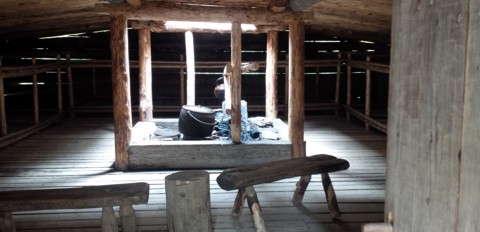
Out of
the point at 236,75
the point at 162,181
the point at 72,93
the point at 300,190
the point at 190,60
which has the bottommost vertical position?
the point at 162,181

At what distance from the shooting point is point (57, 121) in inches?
376

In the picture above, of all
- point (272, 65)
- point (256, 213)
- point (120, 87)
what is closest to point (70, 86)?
point (120, 87)

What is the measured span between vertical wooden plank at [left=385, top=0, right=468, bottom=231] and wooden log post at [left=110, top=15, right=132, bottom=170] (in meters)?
4.81

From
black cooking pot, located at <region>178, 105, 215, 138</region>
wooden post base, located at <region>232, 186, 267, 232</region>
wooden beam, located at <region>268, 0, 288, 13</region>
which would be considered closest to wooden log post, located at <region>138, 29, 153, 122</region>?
black cooking pot, located at <region>178, 105, 215, 138</region>

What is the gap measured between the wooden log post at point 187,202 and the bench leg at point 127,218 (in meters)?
0.32

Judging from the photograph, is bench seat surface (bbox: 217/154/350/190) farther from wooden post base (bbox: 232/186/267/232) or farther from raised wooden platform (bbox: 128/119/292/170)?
raised wooden platform (bbox: 128/119/292/170)

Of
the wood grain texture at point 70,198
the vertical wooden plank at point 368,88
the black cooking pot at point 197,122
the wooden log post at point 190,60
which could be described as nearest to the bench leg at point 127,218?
the wood grain texture at point 70,198

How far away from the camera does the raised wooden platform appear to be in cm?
589

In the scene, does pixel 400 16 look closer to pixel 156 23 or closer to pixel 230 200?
pixel 230 200

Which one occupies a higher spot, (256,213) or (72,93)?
(72,93)

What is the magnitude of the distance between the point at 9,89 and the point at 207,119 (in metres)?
8.08

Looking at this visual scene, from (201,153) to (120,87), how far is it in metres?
1.48

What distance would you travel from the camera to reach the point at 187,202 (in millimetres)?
3406

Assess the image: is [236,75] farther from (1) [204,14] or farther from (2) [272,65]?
(2) [272,65]
